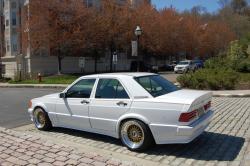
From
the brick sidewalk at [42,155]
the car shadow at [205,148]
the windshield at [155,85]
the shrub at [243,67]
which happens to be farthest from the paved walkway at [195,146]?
the shrub at [243,67]

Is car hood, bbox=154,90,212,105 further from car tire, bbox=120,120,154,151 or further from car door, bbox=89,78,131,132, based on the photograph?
car door, bbox=89,78,131,132

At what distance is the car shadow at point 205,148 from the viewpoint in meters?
6.65

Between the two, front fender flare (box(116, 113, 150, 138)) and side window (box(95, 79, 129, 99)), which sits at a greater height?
side window (box(95, 79, 129, 99))

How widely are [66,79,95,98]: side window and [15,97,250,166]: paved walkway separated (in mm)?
984

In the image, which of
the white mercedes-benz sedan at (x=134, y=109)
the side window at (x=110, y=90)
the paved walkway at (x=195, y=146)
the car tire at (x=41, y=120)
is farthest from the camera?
the car tire at (x=41, y=120)

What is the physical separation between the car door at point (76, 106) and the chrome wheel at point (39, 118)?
0.63m

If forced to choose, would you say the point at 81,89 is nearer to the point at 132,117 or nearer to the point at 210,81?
the point at 132,117

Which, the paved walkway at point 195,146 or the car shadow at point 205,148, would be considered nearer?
the paved walkway at point 195,146

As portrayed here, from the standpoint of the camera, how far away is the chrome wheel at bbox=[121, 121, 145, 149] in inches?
276

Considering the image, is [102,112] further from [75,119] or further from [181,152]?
[181,152]

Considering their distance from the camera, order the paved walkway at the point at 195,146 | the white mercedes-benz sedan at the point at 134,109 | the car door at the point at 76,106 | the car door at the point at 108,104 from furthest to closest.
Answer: the car door at the point at 76,106 → the car door at the point at 108,104 → the white mercedes-benz sedan at the point at 134,109 → the paved walkway at the point at 195,146

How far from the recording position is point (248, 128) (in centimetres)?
871

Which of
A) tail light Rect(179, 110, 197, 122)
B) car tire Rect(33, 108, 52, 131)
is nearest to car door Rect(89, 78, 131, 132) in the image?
tail light Rect(179, 110, 197, 122)

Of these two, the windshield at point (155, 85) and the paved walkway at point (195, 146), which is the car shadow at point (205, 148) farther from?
the windshield at point (155, 85)
